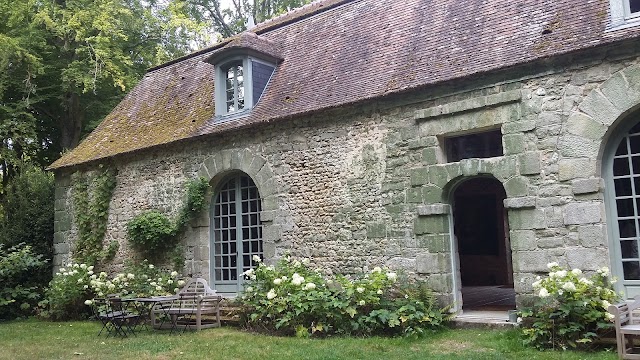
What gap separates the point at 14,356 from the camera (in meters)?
7.24

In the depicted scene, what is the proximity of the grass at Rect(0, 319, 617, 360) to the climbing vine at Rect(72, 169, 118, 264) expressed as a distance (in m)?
3.14

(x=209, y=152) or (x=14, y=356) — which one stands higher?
(x=209, y=152)

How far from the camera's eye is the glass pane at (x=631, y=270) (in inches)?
257

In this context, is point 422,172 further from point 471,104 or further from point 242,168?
point 242,168

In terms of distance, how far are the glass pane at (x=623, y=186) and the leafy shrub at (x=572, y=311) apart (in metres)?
1.04

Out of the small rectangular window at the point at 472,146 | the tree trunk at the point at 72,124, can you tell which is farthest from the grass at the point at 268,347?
the tree trunk at the point at 72,124

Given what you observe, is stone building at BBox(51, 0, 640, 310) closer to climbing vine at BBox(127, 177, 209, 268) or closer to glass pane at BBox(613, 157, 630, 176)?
glass pane at BBox(613, 157, 630, 176)

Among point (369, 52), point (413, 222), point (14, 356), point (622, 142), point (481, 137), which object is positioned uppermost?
point (369, 52)

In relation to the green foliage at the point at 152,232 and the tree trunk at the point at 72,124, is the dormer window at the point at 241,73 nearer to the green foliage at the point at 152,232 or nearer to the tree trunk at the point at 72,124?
the green foliage at the point at 152,232

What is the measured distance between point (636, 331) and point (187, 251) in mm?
7465

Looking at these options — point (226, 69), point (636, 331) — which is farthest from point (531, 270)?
point (226, 69)

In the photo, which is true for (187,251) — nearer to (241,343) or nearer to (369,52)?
(241,343)

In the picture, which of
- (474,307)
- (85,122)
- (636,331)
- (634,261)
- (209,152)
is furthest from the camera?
(85,122)

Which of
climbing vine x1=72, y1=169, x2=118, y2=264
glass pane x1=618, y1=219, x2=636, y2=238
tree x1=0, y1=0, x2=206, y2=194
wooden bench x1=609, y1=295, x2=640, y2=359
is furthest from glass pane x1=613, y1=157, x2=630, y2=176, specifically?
tree x1=0, y1=0, x2=206, y2=194
